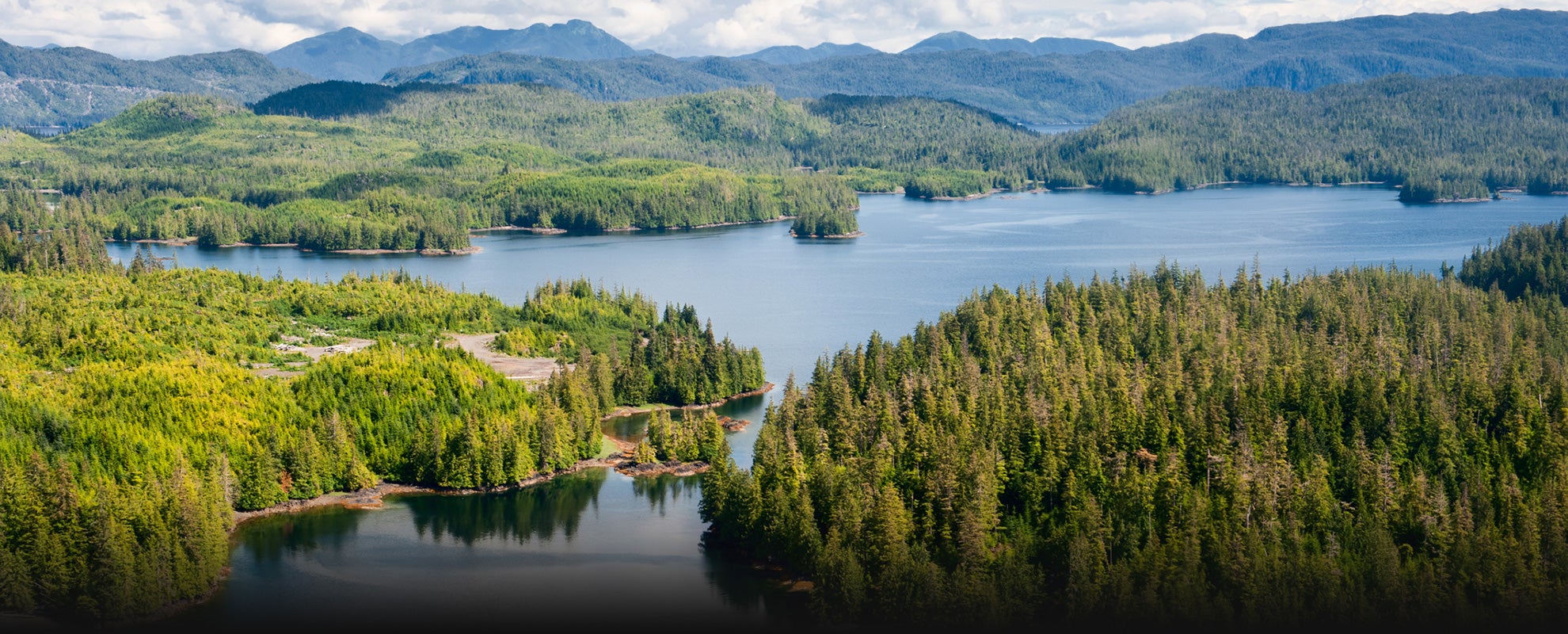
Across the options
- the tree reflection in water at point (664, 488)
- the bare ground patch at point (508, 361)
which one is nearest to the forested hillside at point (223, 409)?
the bare ground patch at point (508, 361)

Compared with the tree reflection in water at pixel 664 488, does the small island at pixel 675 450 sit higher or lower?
higher

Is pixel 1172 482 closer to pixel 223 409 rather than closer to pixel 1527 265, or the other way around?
pixel 223 409

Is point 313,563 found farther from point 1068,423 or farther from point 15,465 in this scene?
point 1068,423

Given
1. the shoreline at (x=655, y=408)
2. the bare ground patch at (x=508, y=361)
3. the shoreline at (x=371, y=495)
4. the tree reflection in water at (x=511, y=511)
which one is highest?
the bare ground patch at (x=508, y=361)

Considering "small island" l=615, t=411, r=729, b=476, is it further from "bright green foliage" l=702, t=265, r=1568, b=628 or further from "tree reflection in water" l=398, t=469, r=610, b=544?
"bright green foliage" l=702, t=265, r=1568, b=628

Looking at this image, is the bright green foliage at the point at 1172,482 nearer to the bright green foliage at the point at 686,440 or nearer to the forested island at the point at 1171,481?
the forested island at the point at 1171,481
